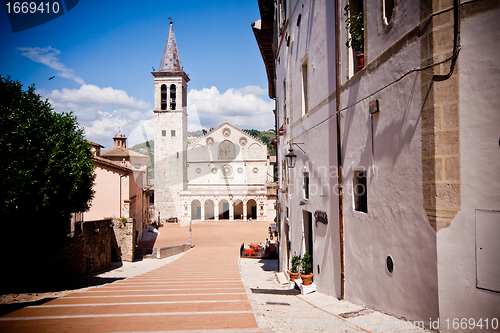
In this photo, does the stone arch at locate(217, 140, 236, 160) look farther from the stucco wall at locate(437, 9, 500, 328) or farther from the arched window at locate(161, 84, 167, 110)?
the stucco wall at locate(437, 9, 500, 328)

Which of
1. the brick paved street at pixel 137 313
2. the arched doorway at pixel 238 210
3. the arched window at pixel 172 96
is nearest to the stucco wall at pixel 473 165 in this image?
the brick paved street at pixel 137 313

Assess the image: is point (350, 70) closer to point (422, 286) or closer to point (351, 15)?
point (351, 15)

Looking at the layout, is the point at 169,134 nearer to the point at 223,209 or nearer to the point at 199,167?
the point at 199,167

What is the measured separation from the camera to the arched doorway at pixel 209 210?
153 feet

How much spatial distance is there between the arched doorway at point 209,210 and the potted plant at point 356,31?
41443 mm

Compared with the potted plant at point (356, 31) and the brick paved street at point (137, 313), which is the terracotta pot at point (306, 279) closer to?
the brick paved street at point (137, 313)

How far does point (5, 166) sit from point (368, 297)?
9.85 meters

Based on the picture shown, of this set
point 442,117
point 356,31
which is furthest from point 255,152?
point 442,117

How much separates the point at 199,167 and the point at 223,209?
7.46m

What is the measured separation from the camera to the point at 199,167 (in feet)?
161

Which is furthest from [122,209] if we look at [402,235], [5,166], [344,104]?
[402,235]

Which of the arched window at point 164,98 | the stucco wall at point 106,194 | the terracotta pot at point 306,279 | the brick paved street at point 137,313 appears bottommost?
the terracotta pot at point 306,279

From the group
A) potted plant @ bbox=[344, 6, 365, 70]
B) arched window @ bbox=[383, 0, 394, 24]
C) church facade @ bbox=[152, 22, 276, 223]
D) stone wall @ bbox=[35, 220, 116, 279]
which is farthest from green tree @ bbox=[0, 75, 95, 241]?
church facade @ bbox=[152, 22, 276, 223]

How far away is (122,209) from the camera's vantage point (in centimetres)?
2345
